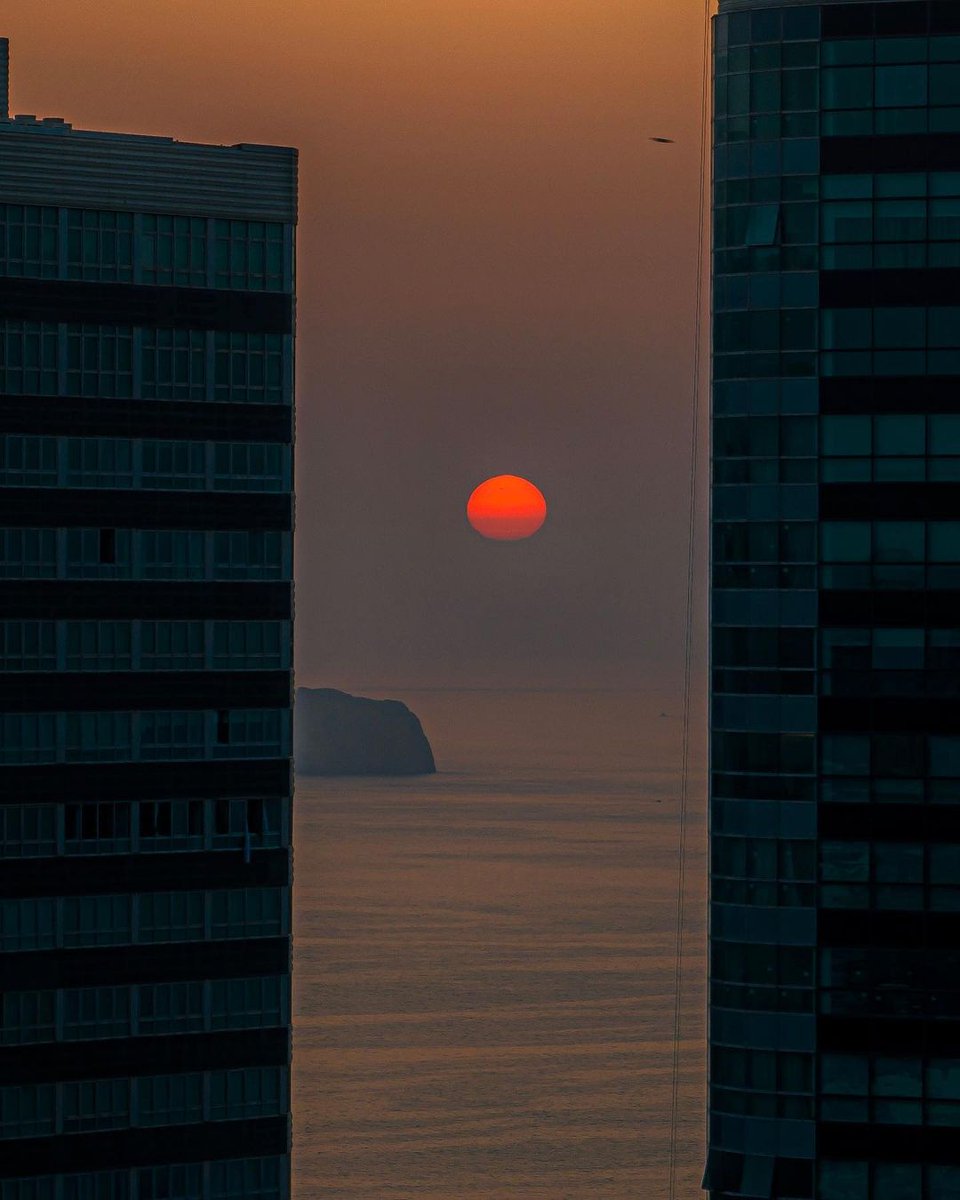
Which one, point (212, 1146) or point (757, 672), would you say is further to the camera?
point (212, 1146)

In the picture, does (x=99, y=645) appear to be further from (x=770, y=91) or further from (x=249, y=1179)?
(x=770, y=91)

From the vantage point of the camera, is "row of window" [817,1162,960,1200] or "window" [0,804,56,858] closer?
"row of window" [817,1162,960,1200]

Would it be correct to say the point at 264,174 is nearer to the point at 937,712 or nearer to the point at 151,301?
the point at 151,301

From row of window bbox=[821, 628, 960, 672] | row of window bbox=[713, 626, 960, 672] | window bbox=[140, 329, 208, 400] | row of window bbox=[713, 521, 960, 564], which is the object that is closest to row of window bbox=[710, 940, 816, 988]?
row of window bbox=[713, 626, 960, 672]

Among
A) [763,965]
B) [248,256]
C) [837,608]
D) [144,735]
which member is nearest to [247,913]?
[144,735]

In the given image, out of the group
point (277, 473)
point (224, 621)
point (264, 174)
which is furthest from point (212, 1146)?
point (264, 174)

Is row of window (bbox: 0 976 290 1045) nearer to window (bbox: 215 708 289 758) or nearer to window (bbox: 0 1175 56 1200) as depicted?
window (bbox: 0 1175 56 1200)

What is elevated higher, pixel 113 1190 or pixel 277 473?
pixel 277 473
